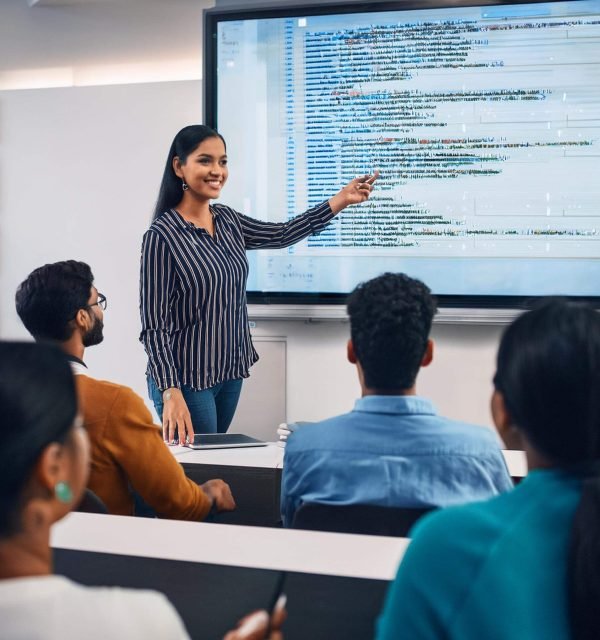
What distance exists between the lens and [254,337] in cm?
380

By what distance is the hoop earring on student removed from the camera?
2.58 feet

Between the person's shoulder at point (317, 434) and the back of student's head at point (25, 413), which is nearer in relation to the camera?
the back of student's head at point (25, 413)

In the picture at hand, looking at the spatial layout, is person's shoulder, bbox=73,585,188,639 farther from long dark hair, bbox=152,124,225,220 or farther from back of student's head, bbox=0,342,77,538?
long dark hair, bbox=152,124,225,220

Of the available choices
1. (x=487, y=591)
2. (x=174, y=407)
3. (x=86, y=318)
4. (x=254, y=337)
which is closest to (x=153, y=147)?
(x=254, y=337)

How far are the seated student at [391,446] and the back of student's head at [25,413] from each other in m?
0.74

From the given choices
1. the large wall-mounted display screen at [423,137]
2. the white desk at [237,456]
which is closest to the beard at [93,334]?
the white desk at [237,456]

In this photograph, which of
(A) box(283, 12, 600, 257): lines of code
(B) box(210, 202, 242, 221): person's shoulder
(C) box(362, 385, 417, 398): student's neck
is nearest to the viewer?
(C) box(362, 385, 417, 398): student's neck

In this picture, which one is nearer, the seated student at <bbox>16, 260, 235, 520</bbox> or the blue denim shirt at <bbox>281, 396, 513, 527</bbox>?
the blue denim shirt at <bbox>281, 396, 513, 527</bbox>

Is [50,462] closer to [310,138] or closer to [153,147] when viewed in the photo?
[310,138]

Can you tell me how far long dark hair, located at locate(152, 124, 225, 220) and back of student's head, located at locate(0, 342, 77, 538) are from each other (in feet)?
Result: 7.00

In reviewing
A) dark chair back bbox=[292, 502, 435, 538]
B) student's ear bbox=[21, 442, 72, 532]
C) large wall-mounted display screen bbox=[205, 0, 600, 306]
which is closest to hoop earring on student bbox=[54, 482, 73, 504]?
student's ear bbox=[21, 442, 72, 532]

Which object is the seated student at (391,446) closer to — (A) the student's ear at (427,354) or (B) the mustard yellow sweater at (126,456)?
(A) the student's ear at (427,354)

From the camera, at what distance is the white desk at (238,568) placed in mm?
1093

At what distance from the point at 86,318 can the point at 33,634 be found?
1305 millimetres
